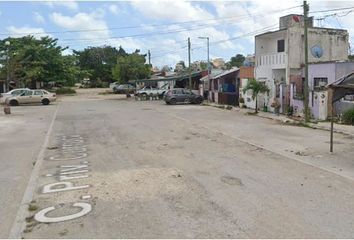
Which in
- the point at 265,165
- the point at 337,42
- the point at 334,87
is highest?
the point at 337,42

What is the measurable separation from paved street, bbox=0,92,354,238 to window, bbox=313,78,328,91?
972 centimetres

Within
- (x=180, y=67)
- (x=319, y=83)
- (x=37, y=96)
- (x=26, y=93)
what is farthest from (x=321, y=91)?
(x=180, y=67)

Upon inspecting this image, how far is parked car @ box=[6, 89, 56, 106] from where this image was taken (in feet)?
144

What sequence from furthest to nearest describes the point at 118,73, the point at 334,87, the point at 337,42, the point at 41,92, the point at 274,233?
the point at 118,73
the point at 41,92
the point at 337,42
the point at 334,87
the point at 274,233

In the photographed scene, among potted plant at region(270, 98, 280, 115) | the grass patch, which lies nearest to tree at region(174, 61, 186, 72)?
potted plant at region(270, 98, 280, 115)

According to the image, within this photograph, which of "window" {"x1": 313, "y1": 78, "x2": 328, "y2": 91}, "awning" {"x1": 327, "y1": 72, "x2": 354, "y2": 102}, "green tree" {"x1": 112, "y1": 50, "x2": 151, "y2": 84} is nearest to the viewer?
"awning" {"x1": 327, "y1": 72, "x2": 354, "y2": 102}

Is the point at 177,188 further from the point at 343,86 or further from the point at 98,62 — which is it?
the point at 98,62

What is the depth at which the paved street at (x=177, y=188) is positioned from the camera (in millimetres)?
6531

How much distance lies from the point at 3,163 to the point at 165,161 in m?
4.42

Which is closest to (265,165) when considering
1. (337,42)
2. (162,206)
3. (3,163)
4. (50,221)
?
(162,206)

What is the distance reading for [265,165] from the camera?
11.5m

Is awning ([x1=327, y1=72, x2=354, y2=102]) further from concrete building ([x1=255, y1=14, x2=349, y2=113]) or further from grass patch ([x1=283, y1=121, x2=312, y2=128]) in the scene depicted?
concrete building ([x1=255, y1=14, x2=349, y2=113])

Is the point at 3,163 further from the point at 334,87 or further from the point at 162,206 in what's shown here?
the point at 334,87

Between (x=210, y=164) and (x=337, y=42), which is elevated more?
(x=337, y=42)
